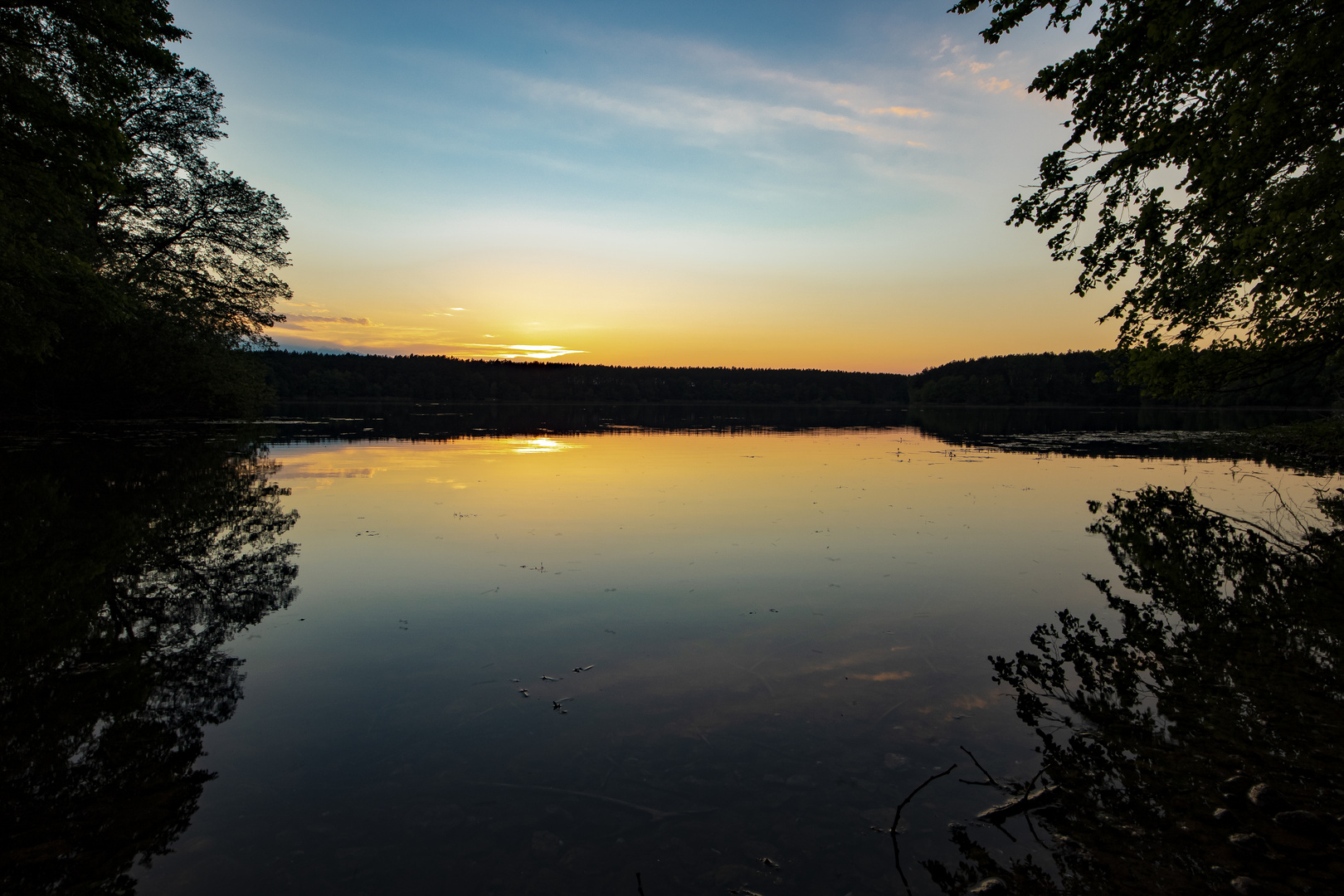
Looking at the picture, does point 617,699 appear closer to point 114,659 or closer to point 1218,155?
point 114,659

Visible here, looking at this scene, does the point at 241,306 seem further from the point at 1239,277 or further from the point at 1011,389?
the point at 1011,389

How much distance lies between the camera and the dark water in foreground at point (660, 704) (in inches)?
159

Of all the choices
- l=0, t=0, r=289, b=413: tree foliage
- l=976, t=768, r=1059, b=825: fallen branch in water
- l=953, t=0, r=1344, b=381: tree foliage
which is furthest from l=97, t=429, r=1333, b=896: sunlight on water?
l=0, t=0, r=289, b=413: tree foliage

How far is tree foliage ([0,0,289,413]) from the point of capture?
1677 centimetres

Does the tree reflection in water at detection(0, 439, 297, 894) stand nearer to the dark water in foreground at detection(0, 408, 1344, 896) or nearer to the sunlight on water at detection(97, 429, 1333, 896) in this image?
the dark water in foreground at detection(0, 408, 1344, 896)

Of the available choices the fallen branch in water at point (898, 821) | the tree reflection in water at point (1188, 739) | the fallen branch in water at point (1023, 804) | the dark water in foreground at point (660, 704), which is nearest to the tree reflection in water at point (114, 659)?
the dark water in foreground at point (660, 704)

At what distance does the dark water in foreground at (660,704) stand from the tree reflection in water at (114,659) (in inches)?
1.4

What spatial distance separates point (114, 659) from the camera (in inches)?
268

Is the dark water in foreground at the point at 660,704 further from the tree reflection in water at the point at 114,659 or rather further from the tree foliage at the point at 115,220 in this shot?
the tree foliage at the point at 115,220

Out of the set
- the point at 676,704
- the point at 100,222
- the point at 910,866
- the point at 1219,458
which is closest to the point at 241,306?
the point at 100,222

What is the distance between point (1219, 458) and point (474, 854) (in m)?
35.7

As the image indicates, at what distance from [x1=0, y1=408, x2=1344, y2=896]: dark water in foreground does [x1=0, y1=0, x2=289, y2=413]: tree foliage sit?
30.0 ft

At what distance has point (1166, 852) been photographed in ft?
12.9

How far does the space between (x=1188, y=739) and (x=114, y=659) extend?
10.0 m
